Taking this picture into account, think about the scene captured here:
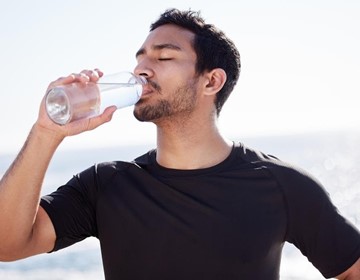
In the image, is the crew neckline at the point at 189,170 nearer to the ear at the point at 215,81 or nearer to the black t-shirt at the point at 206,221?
the black t-shirt at the point at 206,221

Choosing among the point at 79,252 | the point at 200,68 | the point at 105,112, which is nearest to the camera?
the point at 105,112

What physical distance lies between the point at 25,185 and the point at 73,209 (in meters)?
0.29

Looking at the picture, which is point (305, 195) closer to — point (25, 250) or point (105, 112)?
point (105, 112)

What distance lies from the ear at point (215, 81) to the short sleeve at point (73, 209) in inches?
27.1

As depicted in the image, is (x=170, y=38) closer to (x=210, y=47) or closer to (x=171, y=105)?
(x=210, y=47)

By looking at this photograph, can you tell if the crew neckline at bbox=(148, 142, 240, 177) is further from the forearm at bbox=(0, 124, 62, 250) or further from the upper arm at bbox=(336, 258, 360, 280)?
the upper arm at bbox=(336, 258, 360, 280)

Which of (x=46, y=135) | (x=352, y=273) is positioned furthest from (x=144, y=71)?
(x=352, y=273)

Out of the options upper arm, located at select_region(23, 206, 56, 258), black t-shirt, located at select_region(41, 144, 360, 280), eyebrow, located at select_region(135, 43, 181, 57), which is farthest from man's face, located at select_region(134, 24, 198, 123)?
upper arm, located at select_region(23, 206, 56, 258)

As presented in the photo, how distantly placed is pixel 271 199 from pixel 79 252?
26.1 feet

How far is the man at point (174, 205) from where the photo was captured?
2.43m

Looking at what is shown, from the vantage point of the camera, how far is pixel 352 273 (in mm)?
A: 2609

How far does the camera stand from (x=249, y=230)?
2512 mm

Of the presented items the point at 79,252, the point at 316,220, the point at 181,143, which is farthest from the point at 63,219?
the point at 79,252

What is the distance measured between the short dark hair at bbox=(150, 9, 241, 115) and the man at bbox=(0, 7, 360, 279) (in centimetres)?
18
